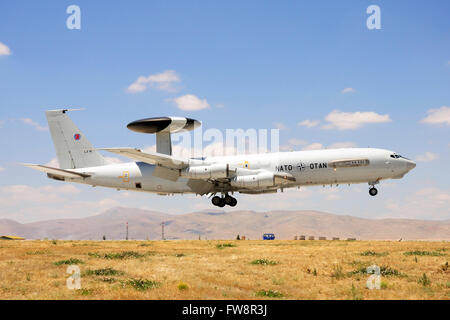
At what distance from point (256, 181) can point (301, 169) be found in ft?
14.3

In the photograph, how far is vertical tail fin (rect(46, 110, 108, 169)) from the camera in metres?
48.8

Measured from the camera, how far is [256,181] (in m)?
42.6

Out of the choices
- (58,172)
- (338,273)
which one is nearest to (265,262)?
(338,273)

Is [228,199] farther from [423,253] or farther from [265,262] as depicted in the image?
[265,262]

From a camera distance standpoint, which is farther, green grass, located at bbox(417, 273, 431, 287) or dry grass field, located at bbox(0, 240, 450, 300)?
green grass, located at bbox(417, 273, 431, 287)

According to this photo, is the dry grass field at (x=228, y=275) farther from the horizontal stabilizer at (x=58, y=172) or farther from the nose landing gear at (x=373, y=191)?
the horizontal stabilizer at (x=58, y=172)

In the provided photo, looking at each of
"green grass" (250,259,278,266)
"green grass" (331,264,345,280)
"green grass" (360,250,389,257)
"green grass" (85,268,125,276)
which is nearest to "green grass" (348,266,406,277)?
"green grass" (331,264,345,280)

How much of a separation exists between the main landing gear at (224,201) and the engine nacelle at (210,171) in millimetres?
4105

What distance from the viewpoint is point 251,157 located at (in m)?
45.0

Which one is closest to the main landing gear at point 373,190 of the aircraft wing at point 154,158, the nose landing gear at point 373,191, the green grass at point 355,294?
the nose landing gear at point 373,191

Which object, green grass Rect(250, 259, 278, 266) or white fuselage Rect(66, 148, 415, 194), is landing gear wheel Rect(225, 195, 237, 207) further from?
green grass Rect(250, 259, 278, 266)
